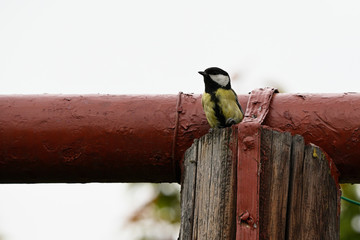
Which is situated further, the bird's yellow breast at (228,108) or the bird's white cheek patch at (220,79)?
the bird's white cheek patch at (220,79)

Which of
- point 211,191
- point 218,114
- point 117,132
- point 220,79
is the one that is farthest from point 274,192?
point 220,79

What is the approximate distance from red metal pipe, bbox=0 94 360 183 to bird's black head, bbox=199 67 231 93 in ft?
3.03

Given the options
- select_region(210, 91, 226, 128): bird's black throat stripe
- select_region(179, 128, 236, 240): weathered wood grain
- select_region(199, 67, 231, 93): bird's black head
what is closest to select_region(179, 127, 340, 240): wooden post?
select_region(179, 128, 236, 240): weathered wood grain

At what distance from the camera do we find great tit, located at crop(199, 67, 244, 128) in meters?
2.08

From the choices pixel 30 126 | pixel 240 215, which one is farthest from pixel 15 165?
pixel 240 215

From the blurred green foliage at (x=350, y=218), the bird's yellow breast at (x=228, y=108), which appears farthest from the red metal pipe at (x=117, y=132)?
the blurred green foliage at (x=350, y=218)

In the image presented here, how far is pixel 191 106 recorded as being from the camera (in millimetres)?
1972

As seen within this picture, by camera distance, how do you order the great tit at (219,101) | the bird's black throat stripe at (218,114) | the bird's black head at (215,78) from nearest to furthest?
1. the great tit at (219,101)
2. the bird's black throat stripe at (218,114)
3. the bird's black head at (215,78)

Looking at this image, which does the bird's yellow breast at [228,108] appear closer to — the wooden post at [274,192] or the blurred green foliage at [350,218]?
the wooden post at [274,192]

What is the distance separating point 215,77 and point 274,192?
4.63 feet

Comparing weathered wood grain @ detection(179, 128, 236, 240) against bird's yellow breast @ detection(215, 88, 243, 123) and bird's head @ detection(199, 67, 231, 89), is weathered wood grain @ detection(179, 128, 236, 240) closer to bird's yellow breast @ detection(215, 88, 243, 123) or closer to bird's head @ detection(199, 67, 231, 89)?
bird's yellow breast @ detection(215, 88, 243, 123)

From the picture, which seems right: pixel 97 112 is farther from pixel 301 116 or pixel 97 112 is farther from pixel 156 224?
pixel 156 224

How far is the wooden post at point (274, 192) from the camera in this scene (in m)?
1.58

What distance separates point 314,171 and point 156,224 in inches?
146
